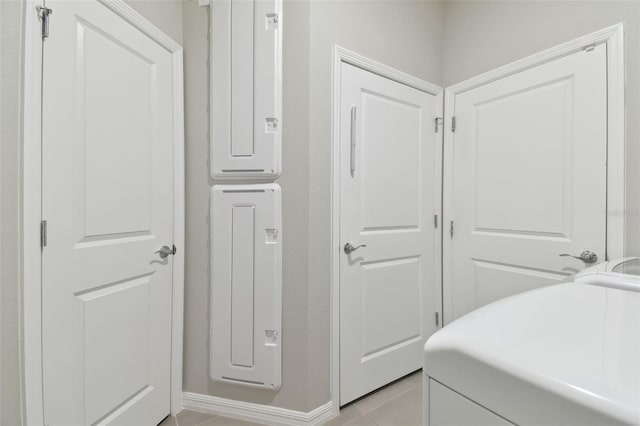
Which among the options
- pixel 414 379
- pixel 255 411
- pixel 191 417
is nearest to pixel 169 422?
pixel 191 417

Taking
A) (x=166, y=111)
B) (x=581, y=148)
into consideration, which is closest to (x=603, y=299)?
(x=581, y=148)

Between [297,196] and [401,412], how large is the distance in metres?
1.31

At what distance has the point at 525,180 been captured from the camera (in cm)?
171

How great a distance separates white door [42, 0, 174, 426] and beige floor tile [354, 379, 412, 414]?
1068 millimetres

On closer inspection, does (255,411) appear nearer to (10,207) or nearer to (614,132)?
(10,207)

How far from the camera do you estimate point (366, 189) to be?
1753 millimetres

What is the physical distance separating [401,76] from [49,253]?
198cm

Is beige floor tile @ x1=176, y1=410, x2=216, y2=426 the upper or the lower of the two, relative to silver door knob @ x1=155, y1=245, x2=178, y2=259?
lower

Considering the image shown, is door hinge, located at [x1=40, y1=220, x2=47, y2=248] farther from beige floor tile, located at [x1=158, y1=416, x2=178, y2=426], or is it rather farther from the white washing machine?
the white washing machine

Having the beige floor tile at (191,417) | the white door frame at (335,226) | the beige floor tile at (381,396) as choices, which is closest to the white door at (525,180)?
the beige floor tile at (381,396)

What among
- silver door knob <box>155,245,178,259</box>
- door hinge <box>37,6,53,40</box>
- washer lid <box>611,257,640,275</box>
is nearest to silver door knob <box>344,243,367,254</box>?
silver door knob <box>155,245,178,259</box>

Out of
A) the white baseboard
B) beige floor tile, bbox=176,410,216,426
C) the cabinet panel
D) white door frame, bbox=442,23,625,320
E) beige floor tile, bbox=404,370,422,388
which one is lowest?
beige floor tile, bbox=176,410,216,426

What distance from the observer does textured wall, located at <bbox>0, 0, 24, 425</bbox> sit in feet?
3.03

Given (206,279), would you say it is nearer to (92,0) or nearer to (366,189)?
(366,189)
